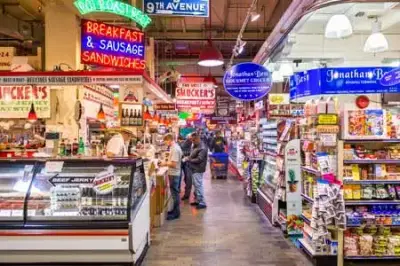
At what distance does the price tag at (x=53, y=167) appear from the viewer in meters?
5.50

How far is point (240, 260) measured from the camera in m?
6.26

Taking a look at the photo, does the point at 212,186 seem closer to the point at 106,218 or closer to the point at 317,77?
the point at 317,77

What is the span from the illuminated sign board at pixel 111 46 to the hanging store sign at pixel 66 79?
0.24 metres

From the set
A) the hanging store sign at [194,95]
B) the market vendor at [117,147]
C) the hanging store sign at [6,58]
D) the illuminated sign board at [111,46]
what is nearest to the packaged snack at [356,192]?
the illuminated sign board at [111,46]

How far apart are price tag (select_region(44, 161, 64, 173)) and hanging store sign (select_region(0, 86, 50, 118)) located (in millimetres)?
4125

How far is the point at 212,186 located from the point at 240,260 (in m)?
8.59

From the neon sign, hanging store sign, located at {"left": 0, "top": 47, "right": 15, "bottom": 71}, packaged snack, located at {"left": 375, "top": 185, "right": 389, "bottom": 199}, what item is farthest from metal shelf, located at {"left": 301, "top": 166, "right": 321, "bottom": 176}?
hanging store sign, located at {"left": 0, "top": 47, "right": 15, "bottom": 71}

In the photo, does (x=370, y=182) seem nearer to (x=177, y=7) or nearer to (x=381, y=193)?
(x=381, y=193)

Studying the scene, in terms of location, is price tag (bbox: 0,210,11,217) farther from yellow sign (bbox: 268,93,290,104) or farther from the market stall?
yellow sign (bbox: 268,93,290,104)

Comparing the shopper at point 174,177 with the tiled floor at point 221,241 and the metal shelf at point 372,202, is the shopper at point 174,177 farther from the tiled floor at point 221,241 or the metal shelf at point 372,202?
the metal shelf at point 372,202

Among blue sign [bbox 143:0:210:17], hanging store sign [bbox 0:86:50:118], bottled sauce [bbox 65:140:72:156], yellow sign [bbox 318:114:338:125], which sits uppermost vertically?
blue sign [bbox 143:0:210:17]

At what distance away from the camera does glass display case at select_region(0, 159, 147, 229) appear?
5.38 meters

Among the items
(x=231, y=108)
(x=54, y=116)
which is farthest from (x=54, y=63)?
(x=231, y=108)

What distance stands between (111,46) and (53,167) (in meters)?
2.57
